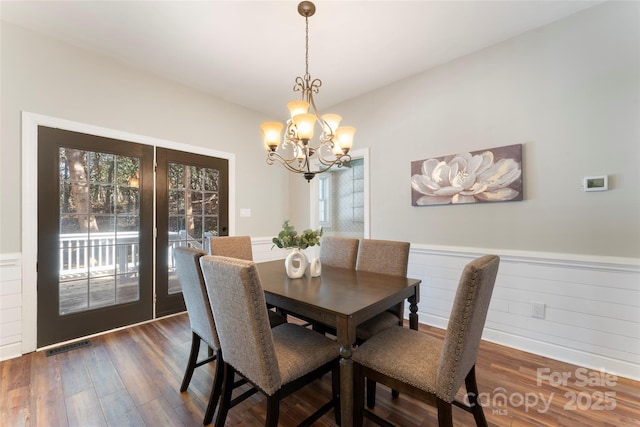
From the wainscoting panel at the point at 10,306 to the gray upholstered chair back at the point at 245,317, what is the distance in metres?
2.16

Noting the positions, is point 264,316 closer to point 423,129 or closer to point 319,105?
point 423,129

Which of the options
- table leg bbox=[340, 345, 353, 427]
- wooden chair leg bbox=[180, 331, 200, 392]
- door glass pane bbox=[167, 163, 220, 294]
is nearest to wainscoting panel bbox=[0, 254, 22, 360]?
door glass pane bbox=[167, 163, 220, 294]

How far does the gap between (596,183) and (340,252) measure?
205 cm

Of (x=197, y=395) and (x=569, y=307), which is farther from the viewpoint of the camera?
(x=569, y=307)

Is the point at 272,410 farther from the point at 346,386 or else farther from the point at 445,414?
the point at 445,414

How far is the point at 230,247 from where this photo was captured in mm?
2514

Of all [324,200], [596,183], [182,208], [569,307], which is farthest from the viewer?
[324,200]

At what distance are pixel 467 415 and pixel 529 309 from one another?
1253mm

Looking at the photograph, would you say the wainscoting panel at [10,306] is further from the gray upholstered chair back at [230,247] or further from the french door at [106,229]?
the gray upholstered chair back at [230,247]

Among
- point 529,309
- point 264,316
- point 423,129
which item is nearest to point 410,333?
point 264,316

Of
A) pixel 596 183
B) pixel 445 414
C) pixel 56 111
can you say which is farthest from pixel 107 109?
pixel 596 183

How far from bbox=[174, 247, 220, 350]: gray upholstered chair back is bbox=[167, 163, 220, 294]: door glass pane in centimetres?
162

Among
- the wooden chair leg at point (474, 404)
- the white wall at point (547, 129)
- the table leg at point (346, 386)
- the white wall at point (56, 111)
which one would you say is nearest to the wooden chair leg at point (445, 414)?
the wooden chair leg at point (474, 404)

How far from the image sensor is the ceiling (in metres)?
2.03
